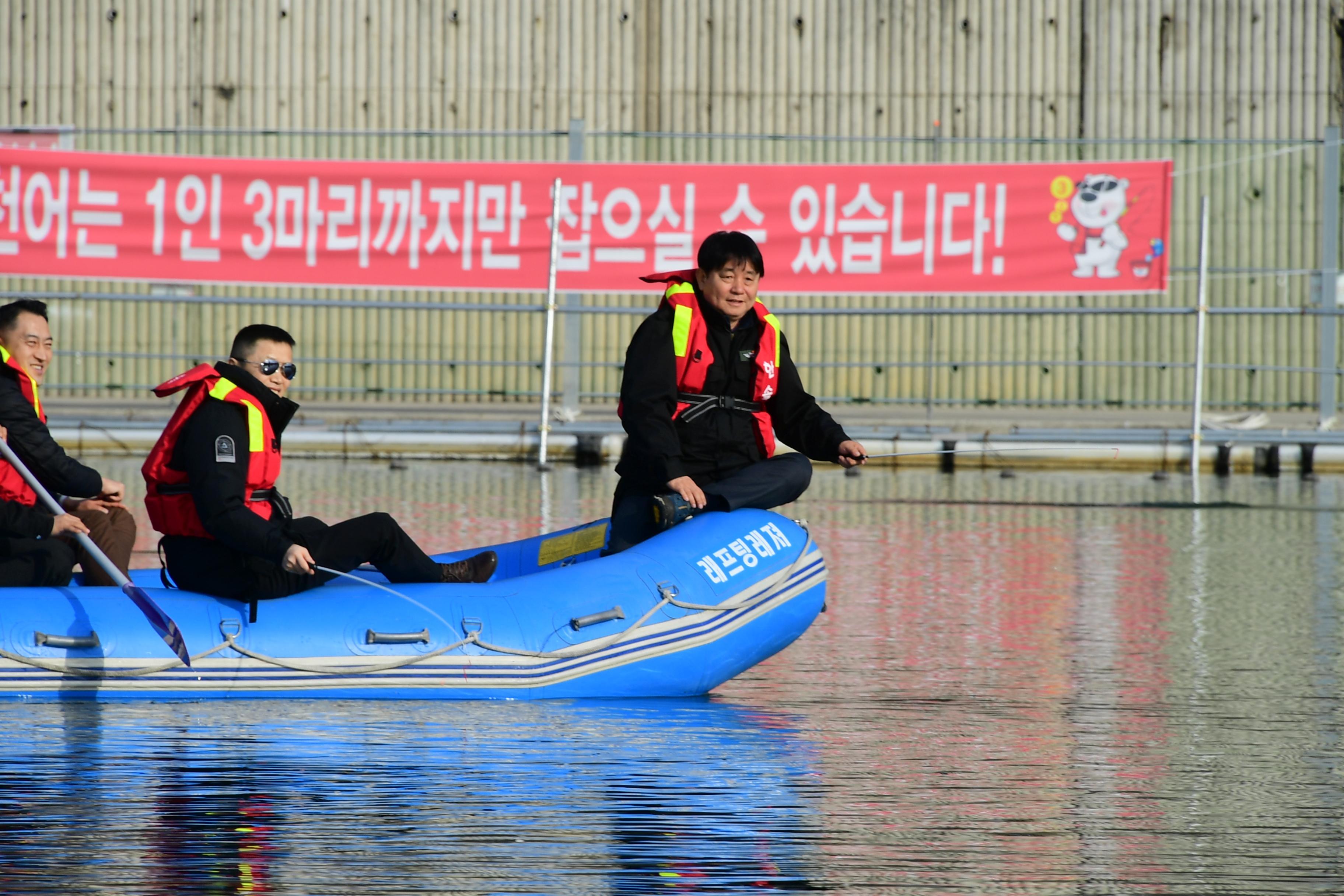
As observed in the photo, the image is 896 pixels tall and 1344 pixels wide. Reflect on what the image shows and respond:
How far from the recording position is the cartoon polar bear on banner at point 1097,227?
13.3 m

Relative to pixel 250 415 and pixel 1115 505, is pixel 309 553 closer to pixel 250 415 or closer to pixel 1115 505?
pixel 250 415

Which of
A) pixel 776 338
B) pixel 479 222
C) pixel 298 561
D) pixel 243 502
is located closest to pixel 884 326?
pixel 479 222

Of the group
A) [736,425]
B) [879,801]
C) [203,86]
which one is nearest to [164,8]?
[203,86]

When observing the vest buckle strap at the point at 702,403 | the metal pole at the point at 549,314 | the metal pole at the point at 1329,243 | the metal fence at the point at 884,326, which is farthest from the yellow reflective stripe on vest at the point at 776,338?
the metal fence at the point at 884,326

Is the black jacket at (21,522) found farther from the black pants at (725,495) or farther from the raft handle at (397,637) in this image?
the black pants at (725,495)

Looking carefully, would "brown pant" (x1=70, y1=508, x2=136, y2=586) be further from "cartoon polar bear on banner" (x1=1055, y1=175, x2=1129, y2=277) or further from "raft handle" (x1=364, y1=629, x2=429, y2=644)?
"cartoon polar bear on banner" (x1=1055, y1=175, x2=1129, y2=277)

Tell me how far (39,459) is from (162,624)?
1.09m

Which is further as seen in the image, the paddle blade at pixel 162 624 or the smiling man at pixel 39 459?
the smiling man at pixel 39 459

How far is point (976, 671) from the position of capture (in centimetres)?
630

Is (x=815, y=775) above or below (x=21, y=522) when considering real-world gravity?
below

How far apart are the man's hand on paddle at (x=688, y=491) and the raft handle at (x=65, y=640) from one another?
1.88 metres

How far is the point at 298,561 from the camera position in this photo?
17.4 feet

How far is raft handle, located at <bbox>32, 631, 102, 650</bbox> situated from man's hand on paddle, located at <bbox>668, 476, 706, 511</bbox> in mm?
1876

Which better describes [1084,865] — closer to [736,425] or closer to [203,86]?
[736,425]
